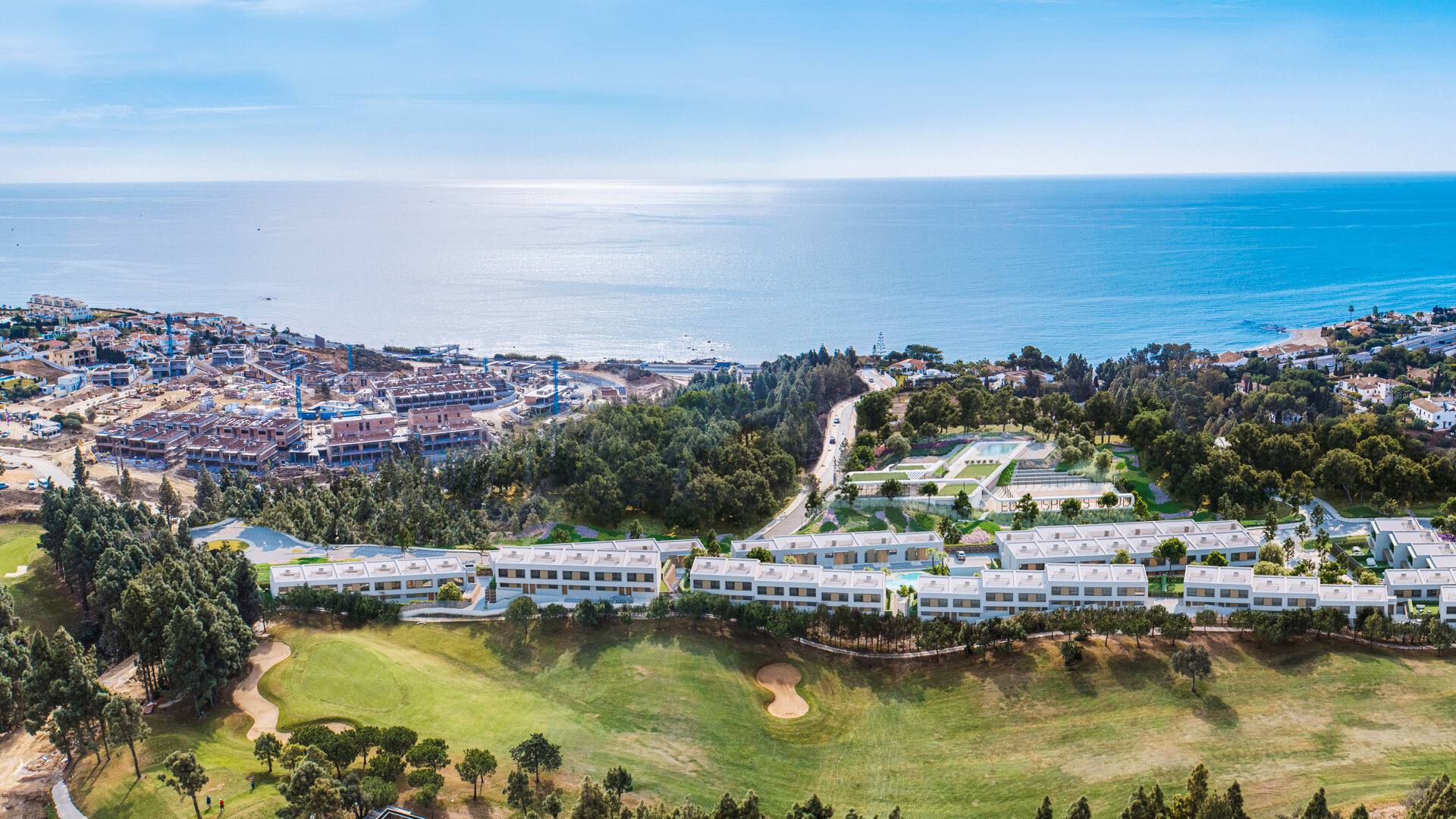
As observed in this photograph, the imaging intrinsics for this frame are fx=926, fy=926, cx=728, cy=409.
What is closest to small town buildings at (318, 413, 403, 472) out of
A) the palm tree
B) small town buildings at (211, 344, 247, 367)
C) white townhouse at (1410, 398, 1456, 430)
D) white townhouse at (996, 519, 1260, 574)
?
small town buildings at (211, 344, 247, 367)

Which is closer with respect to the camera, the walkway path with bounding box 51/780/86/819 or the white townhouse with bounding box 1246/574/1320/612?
the walkway path with bounding box 51/780/86/819

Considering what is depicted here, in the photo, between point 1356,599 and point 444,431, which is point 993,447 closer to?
point 1356,599

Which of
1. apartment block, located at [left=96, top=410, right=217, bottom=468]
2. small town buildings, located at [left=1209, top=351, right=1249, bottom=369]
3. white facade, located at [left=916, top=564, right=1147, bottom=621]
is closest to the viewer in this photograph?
white facade, located at [left=916, top=564, right=1147, bottom=621]

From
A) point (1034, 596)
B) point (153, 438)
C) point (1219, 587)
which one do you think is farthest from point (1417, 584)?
point (153, 438)

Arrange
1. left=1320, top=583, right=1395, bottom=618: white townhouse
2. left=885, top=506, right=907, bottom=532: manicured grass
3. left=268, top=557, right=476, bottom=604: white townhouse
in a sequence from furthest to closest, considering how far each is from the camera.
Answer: left=885, top=506, right=907, bottom=532: manicured grass
left=268, top=557, right=476, bottom=604: white townhouse
left=1320, top=583, right=1395, bottom=618: white townhouse

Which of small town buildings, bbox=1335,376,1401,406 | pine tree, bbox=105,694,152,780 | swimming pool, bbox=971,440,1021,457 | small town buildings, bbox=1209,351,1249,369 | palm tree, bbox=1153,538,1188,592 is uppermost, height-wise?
small town buildings, bbox=1209,351,1249,369

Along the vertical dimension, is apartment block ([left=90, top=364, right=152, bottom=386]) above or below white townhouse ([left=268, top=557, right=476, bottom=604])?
above

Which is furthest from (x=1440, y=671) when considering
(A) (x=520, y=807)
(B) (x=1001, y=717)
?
(A) (x=520, y=807)

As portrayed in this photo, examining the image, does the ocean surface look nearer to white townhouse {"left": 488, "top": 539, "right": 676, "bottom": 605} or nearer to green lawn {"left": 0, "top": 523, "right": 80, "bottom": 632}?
green lawn {"left": 0, "top": 523, "right": 80, "bottom": 632}
